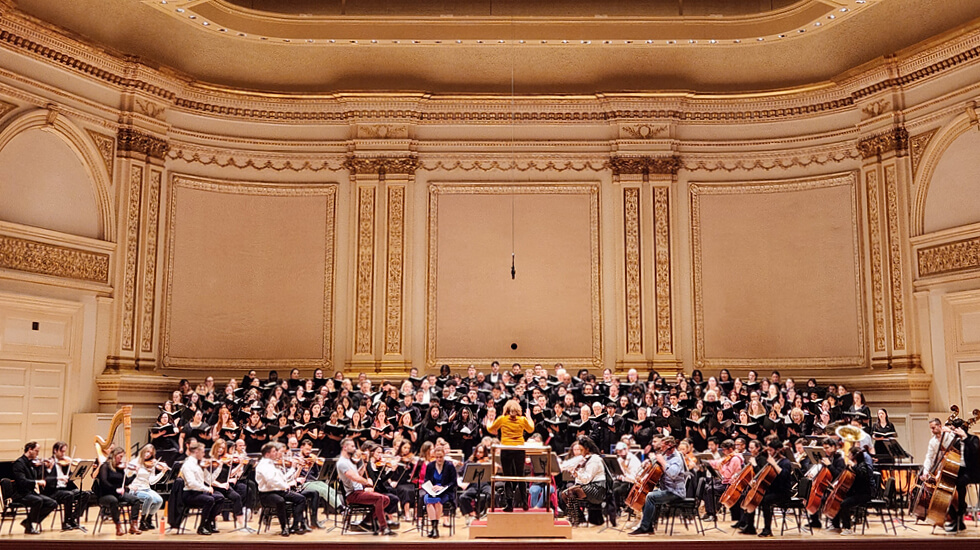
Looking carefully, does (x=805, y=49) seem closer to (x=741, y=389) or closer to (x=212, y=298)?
(x=741, y=389)

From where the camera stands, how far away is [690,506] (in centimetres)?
818

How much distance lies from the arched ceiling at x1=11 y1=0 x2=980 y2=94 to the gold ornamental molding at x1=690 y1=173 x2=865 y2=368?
1.49 meters

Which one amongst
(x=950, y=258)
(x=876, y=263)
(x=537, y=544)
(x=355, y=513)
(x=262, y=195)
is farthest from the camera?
(x=262, y=195)

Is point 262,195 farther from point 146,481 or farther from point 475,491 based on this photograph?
point 475,491

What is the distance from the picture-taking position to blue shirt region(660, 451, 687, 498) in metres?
8.23

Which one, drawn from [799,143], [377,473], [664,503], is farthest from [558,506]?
[799,143]

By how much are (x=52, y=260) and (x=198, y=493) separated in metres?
4.70

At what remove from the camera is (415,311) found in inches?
534

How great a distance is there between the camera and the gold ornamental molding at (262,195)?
12984 millimetres

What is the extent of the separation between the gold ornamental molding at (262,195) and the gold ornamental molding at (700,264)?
5283mm

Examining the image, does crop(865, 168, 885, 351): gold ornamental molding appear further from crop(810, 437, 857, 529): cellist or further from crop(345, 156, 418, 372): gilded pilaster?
crop(345, 156, 418, 372): gilded pilaster

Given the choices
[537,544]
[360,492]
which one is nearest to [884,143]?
[537,544]

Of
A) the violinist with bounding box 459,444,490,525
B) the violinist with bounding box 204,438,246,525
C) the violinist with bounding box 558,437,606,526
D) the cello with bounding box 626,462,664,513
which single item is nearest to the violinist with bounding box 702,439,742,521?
the cello with bounding box 626,462,664,513

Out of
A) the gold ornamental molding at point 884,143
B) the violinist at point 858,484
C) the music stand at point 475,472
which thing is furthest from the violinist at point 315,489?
the gold ornamental molding at point 884,143
